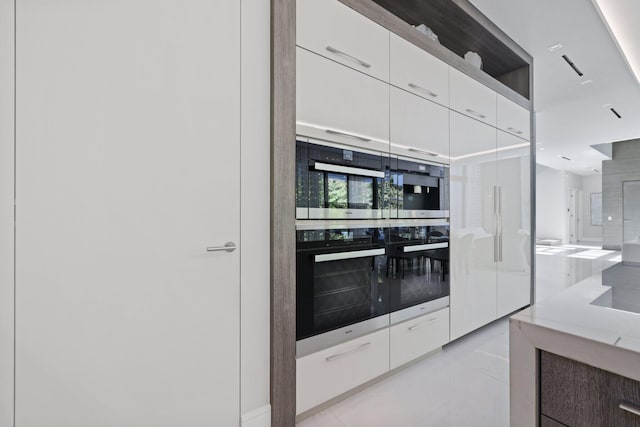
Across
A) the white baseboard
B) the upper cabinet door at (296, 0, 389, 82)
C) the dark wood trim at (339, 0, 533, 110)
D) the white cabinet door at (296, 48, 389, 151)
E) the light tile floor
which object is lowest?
the light tile floor

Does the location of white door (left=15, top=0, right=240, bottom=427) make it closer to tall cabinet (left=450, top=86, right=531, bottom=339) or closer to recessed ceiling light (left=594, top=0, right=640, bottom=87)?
tall cabinet (left=450, top=86, right=531, bottom=339)

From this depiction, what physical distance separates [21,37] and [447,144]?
8.30 ft

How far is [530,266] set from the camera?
3570 mm

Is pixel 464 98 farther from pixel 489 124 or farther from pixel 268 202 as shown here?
pixel 268 202

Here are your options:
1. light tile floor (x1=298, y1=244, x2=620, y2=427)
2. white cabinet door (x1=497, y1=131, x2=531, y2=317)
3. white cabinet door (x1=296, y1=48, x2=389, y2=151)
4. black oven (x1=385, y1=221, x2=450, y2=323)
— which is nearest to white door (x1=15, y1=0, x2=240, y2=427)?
white cabinet door (x1=296, y1=48, x2=389, y2=151)

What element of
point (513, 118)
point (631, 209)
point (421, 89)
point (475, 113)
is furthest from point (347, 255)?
point (631, 209)

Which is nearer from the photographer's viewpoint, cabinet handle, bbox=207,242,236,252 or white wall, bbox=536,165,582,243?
cabinet handle, bbox=207,242,236,252

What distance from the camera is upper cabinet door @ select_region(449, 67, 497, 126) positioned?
8.53ft

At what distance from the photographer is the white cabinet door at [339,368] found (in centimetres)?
165

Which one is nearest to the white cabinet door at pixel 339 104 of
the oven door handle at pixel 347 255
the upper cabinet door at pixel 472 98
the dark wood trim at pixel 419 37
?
the dark wood trim at pixel 419 37

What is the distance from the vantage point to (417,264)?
7.53 feet

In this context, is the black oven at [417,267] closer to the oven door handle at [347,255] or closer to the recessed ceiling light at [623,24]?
the oven door handle at [347,255]

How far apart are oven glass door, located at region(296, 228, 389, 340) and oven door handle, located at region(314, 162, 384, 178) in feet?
1.13

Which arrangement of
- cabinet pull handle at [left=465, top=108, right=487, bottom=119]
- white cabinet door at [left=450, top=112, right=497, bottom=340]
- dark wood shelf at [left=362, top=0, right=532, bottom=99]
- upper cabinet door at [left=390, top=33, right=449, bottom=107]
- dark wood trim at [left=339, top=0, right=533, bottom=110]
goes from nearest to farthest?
dark wood trim at [left=339, top=0, right=533, bottom=110] → upper cabinet door at [left=390, top=33, right=449, bottom=107] → dark wood shelf at [left=362, top=0, right=532, bottom=99] → white cabinet door at [left=450, top=112, right=497, bottom=340] → cabinet pull handle at [left=465, top=108, right=487, bottom=119]
